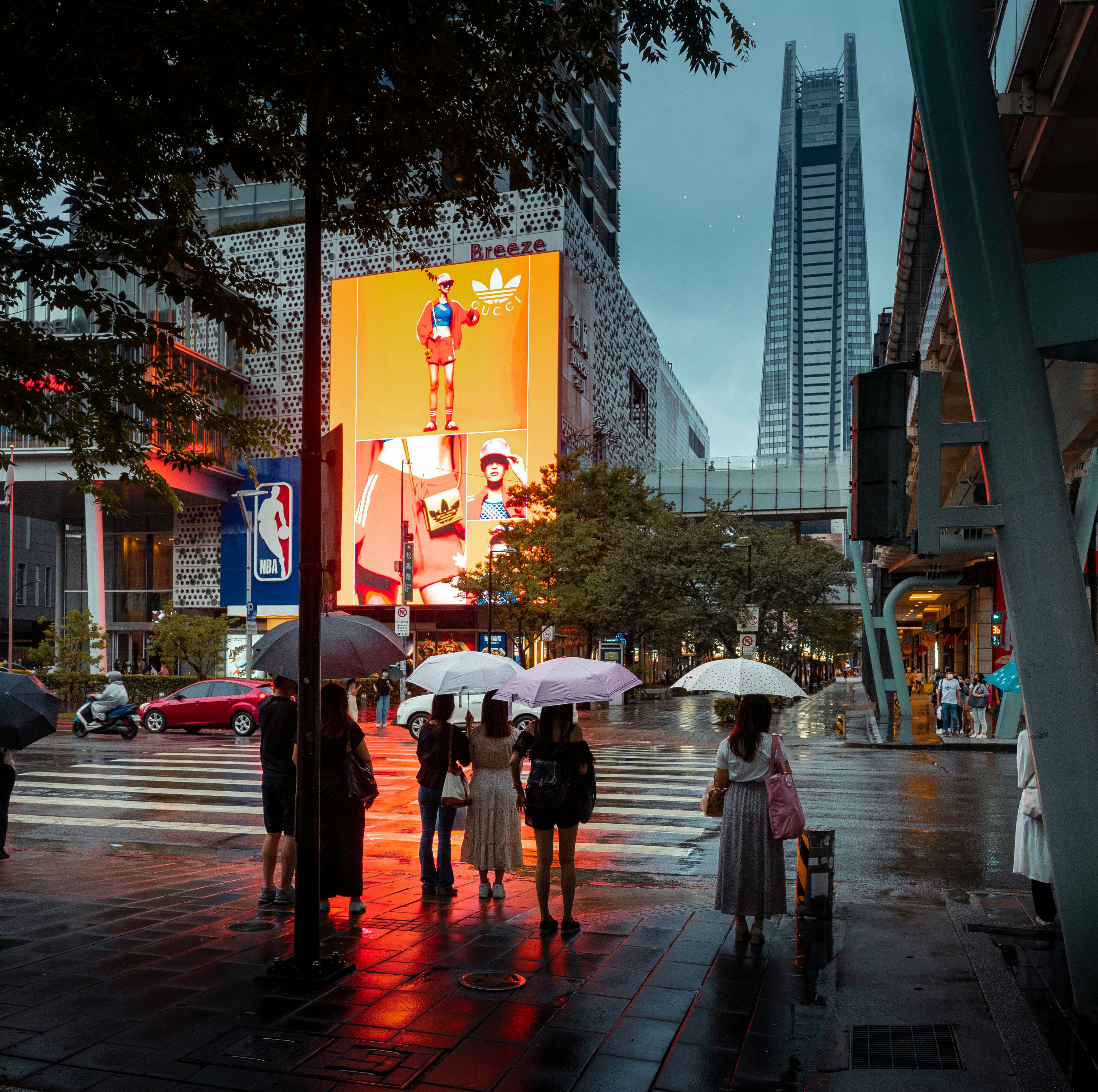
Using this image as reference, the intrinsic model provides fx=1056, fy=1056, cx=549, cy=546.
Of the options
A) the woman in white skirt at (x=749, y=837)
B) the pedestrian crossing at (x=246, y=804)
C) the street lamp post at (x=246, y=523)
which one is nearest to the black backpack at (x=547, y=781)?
the woman in white skirt at (x=749, y=837)

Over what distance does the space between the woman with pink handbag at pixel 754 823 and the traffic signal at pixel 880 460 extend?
6.49 feet

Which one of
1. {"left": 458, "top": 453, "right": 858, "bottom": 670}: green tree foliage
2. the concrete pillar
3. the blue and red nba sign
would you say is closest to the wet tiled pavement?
{"left": 458, "top": 453, "right": 858, "bottom": 670}: green tree foliage

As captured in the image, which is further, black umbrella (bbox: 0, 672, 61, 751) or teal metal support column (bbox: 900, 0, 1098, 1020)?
black umbrella (bbox: 0, 672, 61, 751)

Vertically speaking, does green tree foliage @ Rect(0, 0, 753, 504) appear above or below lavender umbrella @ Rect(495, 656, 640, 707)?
above

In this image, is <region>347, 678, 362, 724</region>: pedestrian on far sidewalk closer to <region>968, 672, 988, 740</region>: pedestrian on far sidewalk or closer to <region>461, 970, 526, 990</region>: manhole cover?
<region>461, 970, 526, 990</region>: manhole cover

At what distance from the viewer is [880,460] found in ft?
20.2

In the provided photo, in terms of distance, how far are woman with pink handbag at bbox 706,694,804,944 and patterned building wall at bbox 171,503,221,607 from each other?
186 ft

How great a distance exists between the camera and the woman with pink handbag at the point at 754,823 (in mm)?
7480

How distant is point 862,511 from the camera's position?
241 inches

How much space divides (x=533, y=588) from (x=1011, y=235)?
32.4m

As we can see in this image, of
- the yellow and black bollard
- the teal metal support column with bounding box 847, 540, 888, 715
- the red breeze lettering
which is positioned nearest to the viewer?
the yellow and black bollard

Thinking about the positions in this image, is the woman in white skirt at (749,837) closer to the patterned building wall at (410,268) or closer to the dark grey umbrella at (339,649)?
the dark grey umbrella at (339,649)

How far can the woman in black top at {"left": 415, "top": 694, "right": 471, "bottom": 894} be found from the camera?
928 cm

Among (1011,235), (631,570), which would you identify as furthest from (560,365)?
(1011,235)
